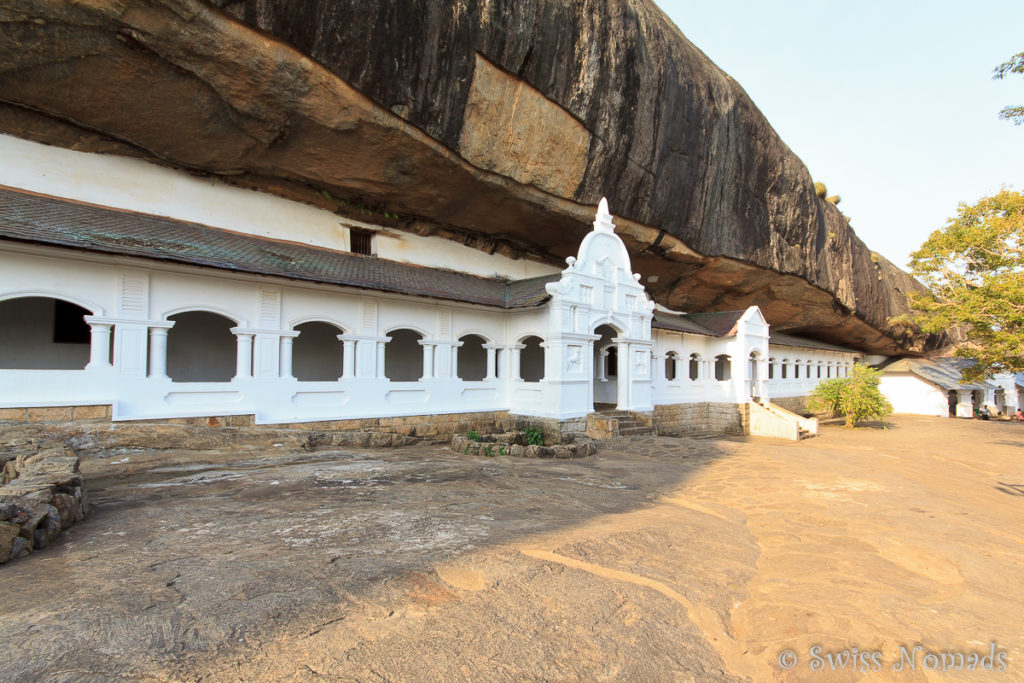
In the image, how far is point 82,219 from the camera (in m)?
9.91

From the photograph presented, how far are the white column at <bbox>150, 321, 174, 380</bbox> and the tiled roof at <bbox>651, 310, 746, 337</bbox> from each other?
1519cm

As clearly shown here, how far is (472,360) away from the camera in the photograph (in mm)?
17750

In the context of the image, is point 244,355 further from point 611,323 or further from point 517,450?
point 611,323

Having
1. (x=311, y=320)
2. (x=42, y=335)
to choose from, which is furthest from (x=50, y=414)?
(x=311, y=320)

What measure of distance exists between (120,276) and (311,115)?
506 centimetres

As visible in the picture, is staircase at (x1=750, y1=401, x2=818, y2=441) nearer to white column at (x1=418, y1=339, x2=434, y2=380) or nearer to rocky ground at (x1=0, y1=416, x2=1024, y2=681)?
rocky ground at (x1=0, y1=416, x2=1024, y2=681)

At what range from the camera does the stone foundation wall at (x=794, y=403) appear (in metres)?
26.3

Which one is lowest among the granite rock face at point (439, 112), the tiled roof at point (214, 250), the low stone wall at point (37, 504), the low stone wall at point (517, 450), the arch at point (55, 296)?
the low stone wall at point (517, 450)

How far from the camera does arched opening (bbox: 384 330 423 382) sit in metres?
15.9

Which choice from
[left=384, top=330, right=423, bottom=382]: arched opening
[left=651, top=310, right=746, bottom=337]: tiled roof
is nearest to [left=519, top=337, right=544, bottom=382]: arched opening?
[left=651, top=310, right=746, bottom=337]: tiled roof

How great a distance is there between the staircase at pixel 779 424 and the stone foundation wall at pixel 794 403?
593 centimetres

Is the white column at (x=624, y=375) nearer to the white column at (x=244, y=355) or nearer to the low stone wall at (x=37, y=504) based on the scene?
the white column at (x=244, y=355)

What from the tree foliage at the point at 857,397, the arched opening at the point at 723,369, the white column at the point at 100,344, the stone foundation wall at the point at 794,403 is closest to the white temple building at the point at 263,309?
the white column at the point at 100,344

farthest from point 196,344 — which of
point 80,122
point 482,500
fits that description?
point 482,500
